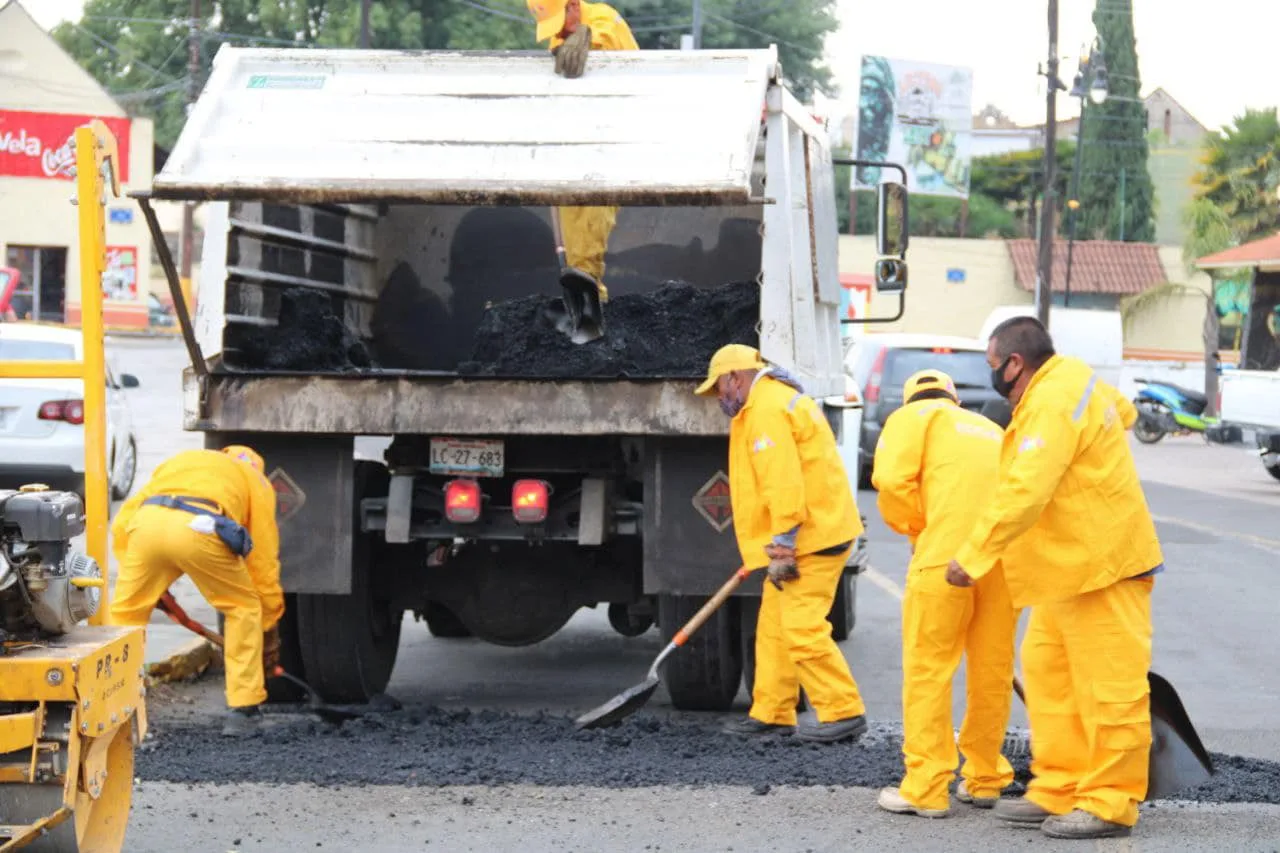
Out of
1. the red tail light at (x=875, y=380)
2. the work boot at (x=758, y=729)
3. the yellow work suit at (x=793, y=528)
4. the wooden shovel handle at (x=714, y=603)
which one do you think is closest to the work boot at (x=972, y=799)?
the yellow work suit at (x=793, y=528)

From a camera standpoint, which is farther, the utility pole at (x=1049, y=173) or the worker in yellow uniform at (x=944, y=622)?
the utility pole at (x=1049, y=173)

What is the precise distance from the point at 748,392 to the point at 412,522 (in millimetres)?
1540

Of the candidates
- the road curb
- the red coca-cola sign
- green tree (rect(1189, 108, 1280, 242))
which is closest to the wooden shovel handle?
the road curb

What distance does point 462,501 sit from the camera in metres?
7.65

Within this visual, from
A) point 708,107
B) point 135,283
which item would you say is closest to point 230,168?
point 708,107

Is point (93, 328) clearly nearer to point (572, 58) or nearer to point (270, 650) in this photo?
point (270, 650)

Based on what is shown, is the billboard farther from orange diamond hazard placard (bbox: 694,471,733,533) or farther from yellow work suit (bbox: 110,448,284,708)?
yellow work suit (bbox: 110,448,284,708)

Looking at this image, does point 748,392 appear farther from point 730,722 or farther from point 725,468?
point 730,722

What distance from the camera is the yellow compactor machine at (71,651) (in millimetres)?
4637

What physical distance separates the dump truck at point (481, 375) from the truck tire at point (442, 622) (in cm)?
41

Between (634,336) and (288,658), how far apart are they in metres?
2.08

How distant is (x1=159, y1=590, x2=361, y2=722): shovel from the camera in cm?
782

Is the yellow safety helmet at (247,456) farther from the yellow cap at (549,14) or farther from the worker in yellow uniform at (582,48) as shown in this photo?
the yellow cap at (549,14)

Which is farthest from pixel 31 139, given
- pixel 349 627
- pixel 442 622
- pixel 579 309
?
pixel 349 627
